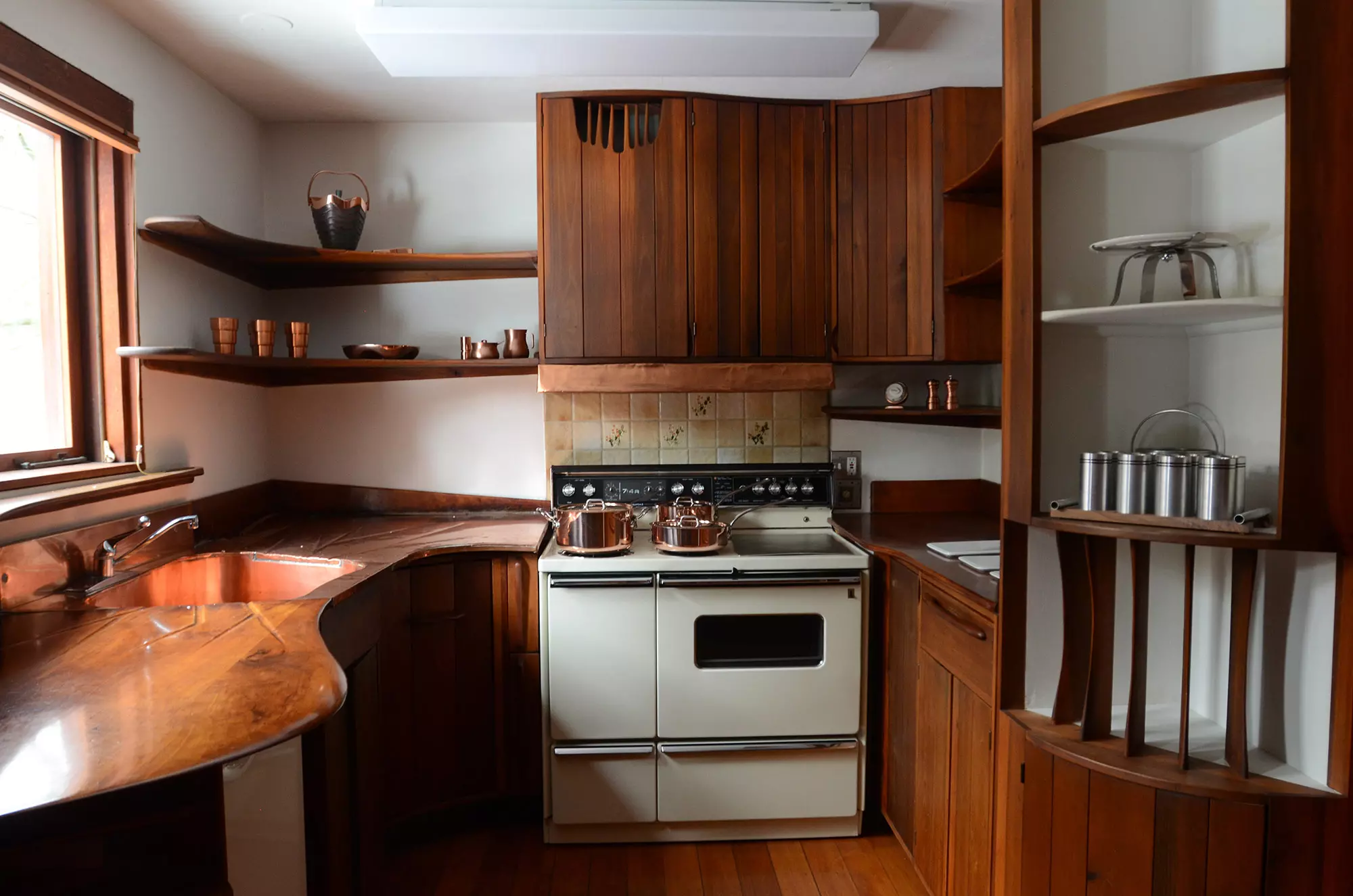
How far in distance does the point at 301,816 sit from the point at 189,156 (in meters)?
2.04

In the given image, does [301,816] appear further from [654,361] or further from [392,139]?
[392,139]

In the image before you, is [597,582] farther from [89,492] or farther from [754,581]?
[89,492]

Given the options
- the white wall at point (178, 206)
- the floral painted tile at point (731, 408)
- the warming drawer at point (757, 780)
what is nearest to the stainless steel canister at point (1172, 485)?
the warming drawer at point (757, 780)

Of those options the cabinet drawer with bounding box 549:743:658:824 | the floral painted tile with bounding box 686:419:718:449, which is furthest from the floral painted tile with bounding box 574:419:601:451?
the cabinet drawer with bounding box 549:743:658:824

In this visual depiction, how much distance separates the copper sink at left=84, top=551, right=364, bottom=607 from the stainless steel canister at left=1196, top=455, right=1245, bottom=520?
1.92 m

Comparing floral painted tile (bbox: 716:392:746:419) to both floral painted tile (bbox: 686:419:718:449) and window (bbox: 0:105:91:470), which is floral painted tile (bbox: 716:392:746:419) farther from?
window (bbox: 0:105:91:470)

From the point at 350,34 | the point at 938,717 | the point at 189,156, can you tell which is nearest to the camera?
the point at 938,717

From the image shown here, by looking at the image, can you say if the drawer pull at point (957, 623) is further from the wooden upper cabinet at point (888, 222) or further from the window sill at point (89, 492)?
the window sill at point (89, 492)

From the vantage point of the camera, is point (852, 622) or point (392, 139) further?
point (392, 139)

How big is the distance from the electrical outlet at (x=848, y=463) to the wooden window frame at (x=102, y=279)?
225cm

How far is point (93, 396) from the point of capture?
208 cm

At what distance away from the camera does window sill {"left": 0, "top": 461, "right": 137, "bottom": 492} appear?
173 cm

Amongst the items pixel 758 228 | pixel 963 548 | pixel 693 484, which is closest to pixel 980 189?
pixel 758 228

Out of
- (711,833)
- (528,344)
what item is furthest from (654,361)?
(711,833)
